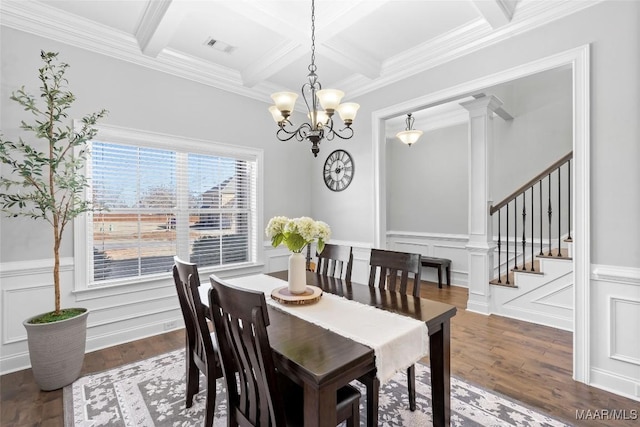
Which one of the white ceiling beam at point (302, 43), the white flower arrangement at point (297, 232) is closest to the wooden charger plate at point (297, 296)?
the white flower arrangement at point (297, 232)

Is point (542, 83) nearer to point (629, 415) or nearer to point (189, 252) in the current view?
point (629, 415)

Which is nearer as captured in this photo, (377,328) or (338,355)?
(338,355)

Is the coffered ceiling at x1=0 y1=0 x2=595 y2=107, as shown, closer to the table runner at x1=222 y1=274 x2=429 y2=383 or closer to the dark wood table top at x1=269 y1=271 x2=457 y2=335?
the dark wood table top at x1=269 y1=271 x2=457 y2=335

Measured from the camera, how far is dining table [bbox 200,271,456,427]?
115 centimetres

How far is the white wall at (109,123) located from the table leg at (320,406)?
2.76 metres

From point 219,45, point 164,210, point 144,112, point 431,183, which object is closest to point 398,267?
point 164,210

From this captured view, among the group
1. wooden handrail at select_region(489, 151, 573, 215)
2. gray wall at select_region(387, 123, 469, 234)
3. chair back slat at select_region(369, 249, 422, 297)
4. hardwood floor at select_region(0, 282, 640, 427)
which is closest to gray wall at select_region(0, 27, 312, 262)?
hardwood floor at select_region(0, 282, 640, 427)

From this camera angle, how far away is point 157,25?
2.62 meters

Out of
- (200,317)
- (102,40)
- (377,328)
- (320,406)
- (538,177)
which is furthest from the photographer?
(538,177)

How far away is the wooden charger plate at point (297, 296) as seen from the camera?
6.23 feet

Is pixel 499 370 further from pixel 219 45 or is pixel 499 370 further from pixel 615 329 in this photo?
pixel 219 45

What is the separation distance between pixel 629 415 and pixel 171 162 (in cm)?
444

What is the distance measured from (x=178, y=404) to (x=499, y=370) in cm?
256

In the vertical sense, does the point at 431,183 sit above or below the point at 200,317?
above
